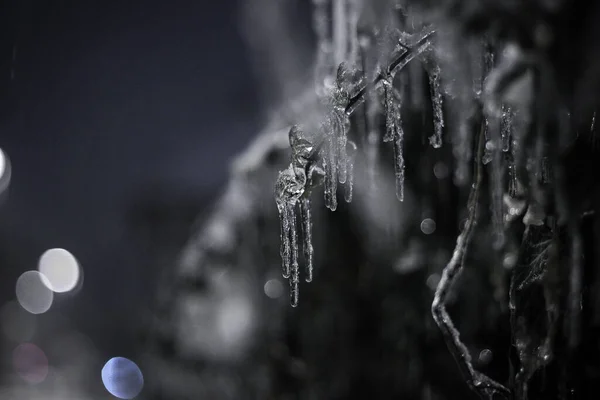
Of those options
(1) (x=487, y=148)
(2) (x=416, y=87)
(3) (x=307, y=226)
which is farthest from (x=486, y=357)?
(2) (x=416, y=87)

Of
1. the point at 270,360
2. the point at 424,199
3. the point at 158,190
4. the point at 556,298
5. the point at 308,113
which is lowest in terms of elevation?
the point at 556,298

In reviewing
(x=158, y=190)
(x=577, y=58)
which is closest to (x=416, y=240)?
(x=577, y=58)

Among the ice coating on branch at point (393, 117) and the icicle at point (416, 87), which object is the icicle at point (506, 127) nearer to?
the ice coating on branch at point (393, 117)

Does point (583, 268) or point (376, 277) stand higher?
point (376, 277)

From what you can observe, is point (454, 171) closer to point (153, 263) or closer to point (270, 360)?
point (270, 360)

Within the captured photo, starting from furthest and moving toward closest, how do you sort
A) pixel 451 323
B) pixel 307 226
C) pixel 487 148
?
pixel 307 226 → pixel 487 148 → pixel 451 323

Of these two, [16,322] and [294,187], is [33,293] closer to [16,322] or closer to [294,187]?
[16,322]
